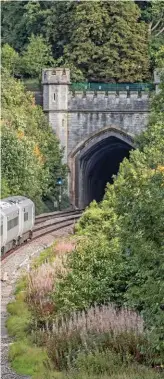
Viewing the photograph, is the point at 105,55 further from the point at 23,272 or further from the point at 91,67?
the point at 23,272

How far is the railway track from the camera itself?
39.7 meters

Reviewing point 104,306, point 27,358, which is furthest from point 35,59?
point 27,358

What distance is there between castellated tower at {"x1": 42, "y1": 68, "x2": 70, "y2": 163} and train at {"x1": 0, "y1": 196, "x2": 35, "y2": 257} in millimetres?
20086

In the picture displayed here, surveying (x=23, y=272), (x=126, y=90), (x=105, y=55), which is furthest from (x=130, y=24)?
(x=23, y=272)

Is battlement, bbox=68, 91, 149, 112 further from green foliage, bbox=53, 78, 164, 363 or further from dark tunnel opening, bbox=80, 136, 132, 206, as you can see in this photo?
green foliage, bbox=53, 78, 164, 363

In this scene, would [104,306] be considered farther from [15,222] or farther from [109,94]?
[109,94]

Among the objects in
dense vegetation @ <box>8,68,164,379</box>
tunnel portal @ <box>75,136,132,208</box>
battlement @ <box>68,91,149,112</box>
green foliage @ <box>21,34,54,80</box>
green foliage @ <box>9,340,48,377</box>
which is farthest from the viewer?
green foliage @ <box>21,34,54,80</box>

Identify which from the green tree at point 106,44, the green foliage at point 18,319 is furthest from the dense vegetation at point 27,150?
the green foliage at point 18,319

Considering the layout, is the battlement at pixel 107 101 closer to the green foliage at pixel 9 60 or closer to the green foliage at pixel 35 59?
the green foliage at pixel 9 60

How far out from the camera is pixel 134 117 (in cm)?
5962

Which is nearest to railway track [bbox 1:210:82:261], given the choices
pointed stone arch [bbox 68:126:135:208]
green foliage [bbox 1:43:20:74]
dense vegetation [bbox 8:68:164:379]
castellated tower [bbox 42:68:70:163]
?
pointed stone arch [bbox 68:126:135:208]

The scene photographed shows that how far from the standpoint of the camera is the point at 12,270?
92.8 feet

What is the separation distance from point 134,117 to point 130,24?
30.7 feet

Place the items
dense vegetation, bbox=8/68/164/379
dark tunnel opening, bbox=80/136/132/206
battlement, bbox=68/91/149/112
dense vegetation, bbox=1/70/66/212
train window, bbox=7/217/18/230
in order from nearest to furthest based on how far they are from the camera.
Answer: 1. dense vegetation, bbox=8/68/164/379
2. train window, bbox=7/217/18/230
3. dense vegetation, bbox=1/70/66/212
4. battlement, bbox=68/91/149/112
5. dark tunnel opening, bbox=80/136/132/206
